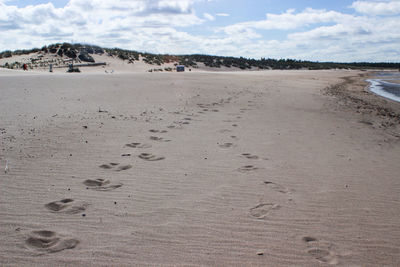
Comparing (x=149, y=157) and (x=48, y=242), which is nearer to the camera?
(x=48, y=242)

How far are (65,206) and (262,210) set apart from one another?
1.76 meters

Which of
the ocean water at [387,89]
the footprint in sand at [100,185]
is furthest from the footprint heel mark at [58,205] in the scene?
the ocean water at [387,89]

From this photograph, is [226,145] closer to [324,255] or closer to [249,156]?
[249,156]

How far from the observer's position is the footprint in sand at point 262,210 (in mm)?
2959

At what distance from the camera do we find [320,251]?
96.3 inches

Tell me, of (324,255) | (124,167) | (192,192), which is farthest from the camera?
(124,167)

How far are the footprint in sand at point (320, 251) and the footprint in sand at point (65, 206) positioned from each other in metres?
1.90

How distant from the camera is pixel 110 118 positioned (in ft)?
21.7

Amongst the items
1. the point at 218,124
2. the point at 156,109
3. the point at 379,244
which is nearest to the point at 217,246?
the point at 379,244

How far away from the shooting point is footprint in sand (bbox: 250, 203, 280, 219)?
2.96m

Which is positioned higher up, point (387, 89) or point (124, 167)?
point (387, 89)

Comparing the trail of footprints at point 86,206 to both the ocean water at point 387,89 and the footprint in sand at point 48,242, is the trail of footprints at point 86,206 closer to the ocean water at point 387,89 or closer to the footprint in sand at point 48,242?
the footprint in sand at point 48,242

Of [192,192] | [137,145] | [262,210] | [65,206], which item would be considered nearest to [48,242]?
[65,206]

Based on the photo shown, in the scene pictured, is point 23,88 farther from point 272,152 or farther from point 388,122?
point 388,122
